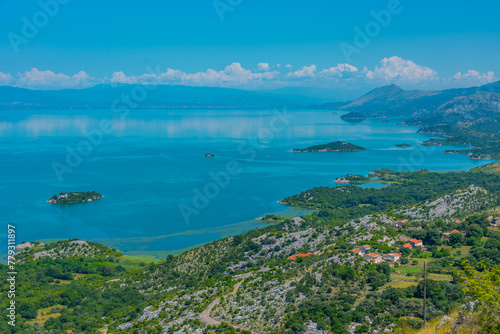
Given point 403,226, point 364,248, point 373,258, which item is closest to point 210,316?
point 373,258

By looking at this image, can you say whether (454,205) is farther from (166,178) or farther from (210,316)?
(166,178)

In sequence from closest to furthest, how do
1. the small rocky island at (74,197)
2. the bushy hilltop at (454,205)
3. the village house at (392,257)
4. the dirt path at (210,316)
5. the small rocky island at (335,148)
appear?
the dirt path at (210,316)
the village house at (392,257)
the bushy hilltop at (454,205)
the small rocky island at (74,197)
the small rocky island at (335,148)

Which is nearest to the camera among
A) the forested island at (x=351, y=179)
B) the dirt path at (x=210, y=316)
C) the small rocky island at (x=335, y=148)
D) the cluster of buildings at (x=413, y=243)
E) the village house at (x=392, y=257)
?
the dirt path at (x=210, y=316)

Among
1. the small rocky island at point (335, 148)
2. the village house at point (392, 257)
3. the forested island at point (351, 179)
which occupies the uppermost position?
the small rocky island at point (335, 148)

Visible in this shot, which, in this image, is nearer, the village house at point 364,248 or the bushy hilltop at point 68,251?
the village house at point 364,248

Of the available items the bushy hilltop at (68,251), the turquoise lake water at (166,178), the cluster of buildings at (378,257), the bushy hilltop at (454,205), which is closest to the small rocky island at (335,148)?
the turquoise lake water at (166,178)

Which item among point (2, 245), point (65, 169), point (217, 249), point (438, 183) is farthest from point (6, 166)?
point (438, 183)

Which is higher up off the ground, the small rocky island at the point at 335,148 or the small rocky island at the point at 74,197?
the small rocky island at the point at 335,148

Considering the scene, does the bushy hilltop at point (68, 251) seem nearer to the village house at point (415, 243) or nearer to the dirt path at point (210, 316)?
the dirt path at point (210, 316)
